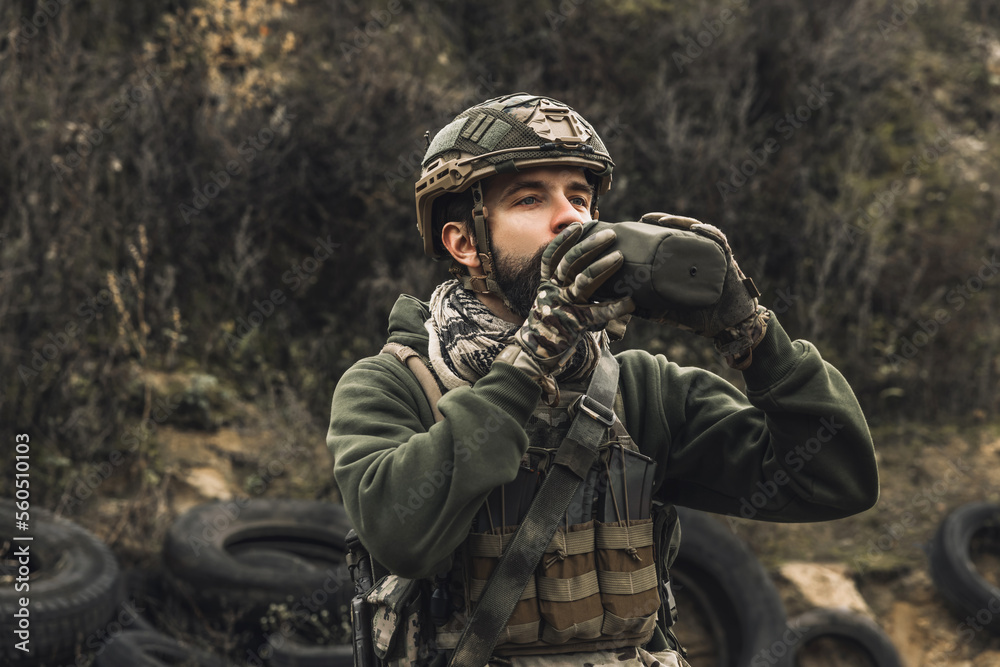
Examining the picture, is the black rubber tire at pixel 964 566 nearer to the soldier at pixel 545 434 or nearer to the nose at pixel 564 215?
the soldier at pixel 545 434

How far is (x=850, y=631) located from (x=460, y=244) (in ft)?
14.6

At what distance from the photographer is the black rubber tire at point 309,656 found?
421 centimetres

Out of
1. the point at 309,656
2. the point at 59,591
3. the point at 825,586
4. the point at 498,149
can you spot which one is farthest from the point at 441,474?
the point at 825,586

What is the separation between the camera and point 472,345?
77.5 inches

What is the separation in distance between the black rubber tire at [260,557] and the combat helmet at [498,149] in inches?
105

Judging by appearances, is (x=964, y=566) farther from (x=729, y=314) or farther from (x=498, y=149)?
(x=498, y=149)

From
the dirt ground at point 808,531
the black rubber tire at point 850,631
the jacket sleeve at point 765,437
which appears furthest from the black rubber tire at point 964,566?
the jacket sleeve at point 765,437

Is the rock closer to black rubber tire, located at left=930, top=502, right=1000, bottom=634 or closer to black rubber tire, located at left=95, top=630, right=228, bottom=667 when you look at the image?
black rubber tire, located at left=930, top=502, right=1000, bottom=634

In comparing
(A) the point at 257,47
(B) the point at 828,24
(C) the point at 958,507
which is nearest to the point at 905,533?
(C) the point at 958,507

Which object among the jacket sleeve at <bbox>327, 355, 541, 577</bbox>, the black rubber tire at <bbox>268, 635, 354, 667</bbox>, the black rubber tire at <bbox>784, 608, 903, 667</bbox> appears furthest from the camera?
the black rubber tire at <bbox>784, 608, 903, 667</bbox>

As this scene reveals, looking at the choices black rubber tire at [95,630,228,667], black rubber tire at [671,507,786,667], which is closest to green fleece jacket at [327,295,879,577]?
black rubber tire at [95,630,228,667]

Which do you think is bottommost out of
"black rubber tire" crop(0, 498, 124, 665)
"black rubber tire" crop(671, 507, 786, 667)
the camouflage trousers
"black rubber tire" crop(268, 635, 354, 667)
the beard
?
"black rubber tire" crop(671, 507, 786, 667)

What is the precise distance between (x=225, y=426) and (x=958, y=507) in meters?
5.63

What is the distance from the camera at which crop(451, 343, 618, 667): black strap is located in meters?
1.83
